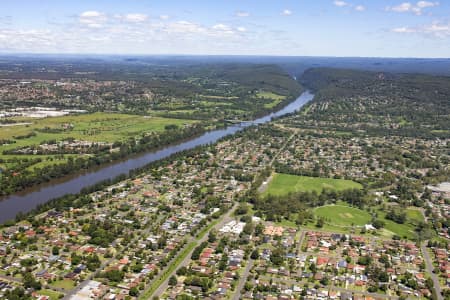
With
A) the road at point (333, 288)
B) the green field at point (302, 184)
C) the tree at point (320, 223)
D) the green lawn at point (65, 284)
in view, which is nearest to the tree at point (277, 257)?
the road at point (333, 288)

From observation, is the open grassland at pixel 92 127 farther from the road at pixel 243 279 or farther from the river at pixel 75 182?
the road at pixel 243 279

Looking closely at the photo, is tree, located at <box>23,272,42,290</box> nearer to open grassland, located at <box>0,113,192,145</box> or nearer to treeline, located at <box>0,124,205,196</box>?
treeline, located at <box>0,124,205,196</box>

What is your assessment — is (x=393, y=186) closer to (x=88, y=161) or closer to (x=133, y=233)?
(x=133, y=233)

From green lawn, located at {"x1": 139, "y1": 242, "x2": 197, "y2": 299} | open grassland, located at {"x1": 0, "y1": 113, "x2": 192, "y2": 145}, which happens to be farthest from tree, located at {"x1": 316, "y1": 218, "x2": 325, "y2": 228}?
open grassland, located at {"x1": 0, "y1": 113, "x2": 192, "y2": 145}

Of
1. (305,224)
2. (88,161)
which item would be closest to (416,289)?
(305,224)

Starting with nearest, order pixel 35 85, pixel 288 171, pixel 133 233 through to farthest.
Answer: pixel 133 233, pixel 288 171, pixel 35 85
